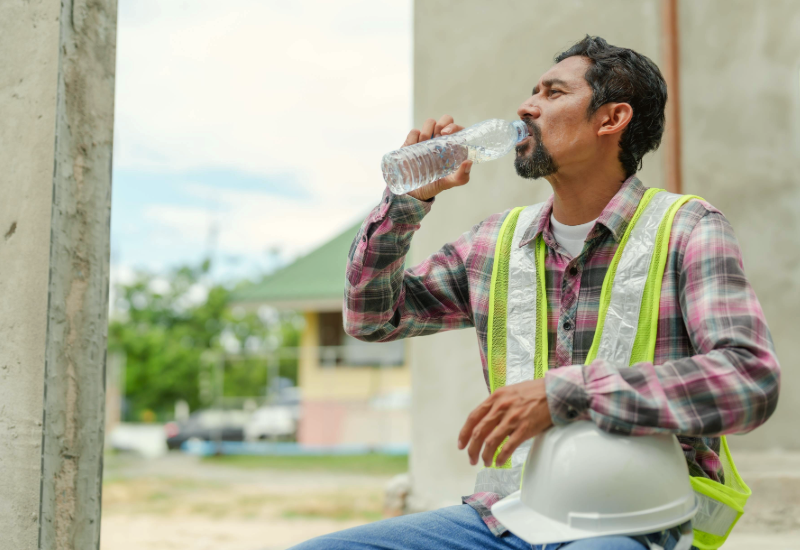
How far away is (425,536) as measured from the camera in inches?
77.5

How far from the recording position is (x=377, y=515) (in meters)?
10.3

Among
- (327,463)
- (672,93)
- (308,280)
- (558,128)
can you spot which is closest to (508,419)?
(558,128)

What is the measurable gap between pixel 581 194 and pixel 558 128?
0.20 metres

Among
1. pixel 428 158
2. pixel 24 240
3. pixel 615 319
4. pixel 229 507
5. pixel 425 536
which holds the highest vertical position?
pixel 428 158

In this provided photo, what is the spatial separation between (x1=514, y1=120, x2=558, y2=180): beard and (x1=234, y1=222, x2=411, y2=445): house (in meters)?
17.2

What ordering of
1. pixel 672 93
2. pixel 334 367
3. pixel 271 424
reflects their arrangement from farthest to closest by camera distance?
pixel 271 424 → pixel 334 367 → pixel 672 93

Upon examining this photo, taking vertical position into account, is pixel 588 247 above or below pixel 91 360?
above

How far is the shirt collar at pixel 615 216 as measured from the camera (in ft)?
6.88

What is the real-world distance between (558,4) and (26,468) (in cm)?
401

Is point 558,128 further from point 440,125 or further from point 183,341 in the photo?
point 183,341

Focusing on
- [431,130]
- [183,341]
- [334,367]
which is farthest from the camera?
[183,341]

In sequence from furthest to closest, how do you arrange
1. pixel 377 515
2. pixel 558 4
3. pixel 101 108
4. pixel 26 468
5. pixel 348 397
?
pixel 348 397
pixel 377 515
pixel 558 4
pixel 101 108
pixel 26 468

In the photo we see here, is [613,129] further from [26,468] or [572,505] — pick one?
[26,468]

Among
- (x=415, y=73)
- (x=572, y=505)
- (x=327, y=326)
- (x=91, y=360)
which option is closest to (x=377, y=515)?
(x=415, y=73)
